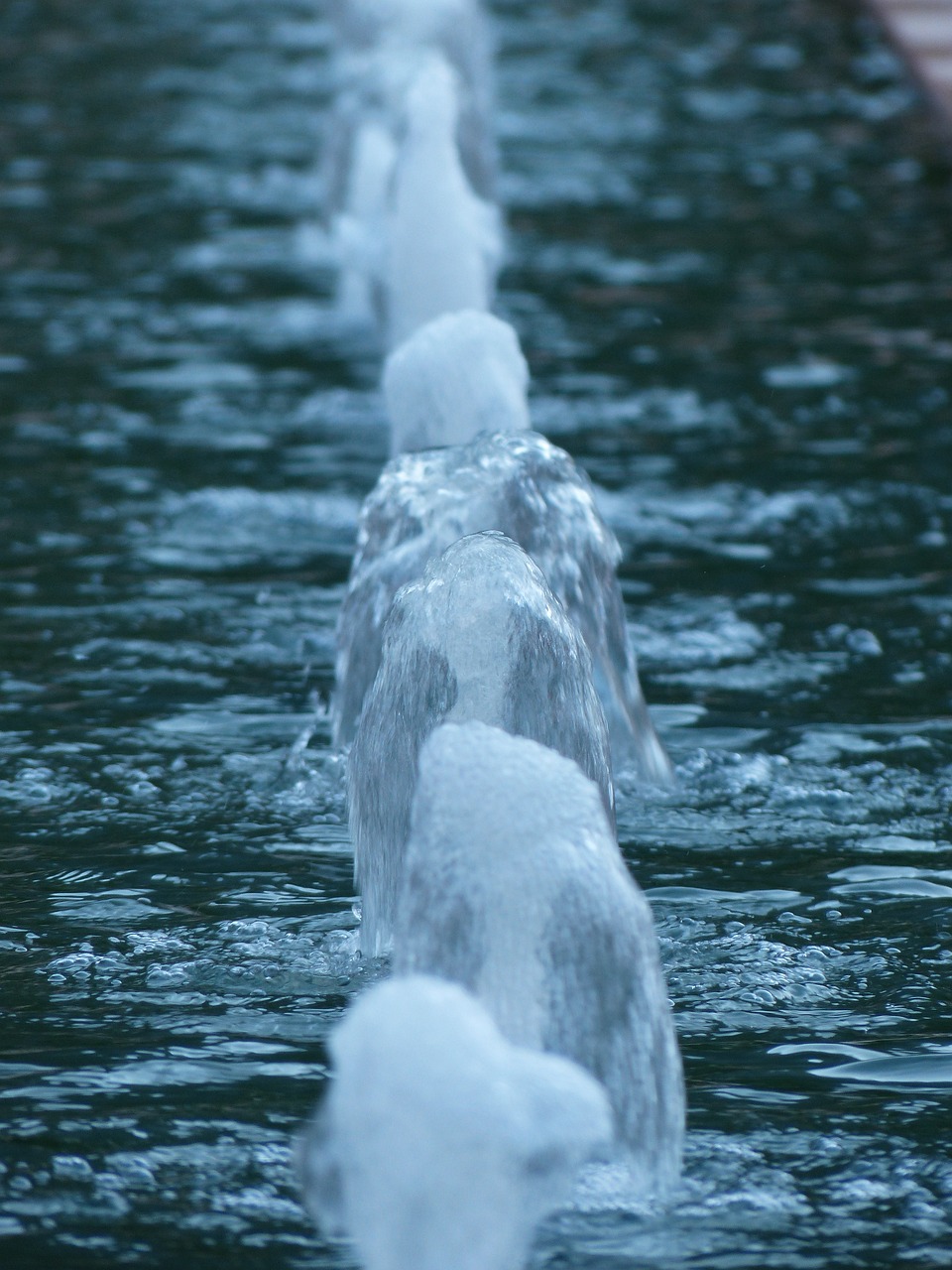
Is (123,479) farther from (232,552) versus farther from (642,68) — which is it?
(642,68)

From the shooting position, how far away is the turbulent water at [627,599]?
407cm

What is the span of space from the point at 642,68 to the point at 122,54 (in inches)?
141

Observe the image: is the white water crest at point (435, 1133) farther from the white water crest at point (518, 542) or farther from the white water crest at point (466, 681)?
the white water crest at point (518, 542)

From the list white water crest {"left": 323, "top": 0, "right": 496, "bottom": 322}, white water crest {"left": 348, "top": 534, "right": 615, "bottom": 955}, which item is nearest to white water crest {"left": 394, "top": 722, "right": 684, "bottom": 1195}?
white water crest {"left": 348, "top": 534, "right": 615, "bottom": 955}

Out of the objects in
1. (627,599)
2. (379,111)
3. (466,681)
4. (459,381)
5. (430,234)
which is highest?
(379,111)

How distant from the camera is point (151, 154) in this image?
12.7 meters

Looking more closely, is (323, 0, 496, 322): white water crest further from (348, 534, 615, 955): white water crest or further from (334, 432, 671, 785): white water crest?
(348, 534, 615, 955): white water crest

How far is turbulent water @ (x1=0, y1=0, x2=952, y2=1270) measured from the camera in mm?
4070

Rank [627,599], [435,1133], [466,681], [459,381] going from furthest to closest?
[627,599], [459,381], [466,681], [435,1133]

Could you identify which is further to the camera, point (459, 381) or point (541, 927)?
point (459, 381)

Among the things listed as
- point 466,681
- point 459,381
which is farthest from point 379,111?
point 466,681

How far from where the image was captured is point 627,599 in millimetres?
7219

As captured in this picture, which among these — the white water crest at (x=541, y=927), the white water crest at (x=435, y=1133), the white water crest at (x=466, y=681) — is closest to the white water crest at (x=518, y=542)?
the white water crest at (x=466, y=681)

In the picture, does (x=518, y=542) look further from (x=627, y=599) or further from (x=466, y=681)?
(x=627, y=599)
